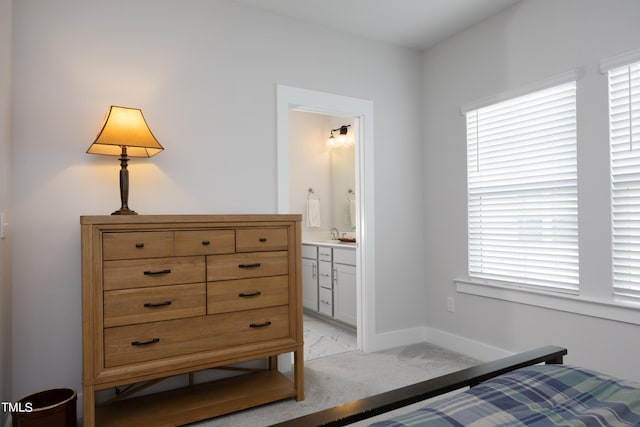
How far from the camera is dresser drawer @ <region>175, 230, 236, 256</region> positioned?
2.15 metres

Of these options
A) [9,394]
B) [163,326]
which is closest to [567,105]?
[163,326]

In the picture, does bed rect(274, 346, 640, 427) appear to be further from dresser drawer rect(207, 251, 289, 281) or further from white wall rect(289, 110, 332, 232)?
white wall rect(289, 110, 332, 232)

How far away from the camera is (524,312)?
2.85 meters

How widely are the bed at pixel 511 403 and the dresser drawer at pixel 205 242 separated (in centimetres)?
136

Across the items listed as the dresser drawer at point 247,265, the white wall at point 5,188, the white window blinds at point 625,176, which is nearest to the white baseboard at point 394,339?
the dresser drawer at point 247,265

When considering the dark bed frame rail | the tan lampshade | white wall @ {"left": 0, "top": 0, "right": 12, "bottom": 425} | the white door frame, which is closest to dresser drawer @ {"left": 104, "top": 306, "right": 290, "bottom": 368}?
white wall @ {"left": 0, "top": 0, "right": 12, "bottom": 425}

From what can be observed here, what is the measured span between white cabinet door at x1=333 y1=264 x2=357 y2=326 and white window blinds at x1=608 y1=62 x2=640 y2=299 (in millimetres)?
2121

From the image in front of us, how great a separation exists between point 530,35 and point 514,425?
109 inches

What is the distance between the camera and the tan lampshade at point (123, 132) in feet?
6.95

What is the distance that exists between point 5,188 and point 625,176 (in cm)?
342

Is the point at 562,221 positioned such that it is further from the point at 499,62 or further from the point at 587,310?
the point at 499,62

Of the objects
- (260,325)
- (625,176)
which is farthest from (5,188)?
(625,176)

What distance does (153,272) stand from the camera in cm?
207

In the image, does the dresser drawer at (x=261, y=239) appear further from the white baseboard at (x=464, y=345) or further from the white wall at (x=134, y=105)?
the white baseboard at (x=464, y=345)
